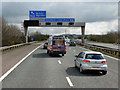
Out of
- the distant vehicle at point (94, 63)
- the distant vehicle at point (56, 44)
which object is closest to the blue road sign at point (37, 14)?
the distant vehicle at point (56, 44)

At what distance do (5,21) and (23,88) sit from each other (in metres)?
42.9

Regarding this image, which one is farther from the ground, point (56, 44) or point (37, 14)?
point (37, 14)

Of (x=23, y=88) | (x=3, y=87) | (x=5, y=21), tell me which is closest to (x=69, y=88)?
(x=23, y=88)

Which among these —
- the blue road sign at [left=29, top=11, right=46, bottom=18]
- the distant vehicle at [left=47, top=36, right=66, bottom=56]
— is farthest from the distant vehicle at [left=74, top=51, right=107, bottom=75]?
the blue road sign at [left=29, top=11, right=46, bottom=18]

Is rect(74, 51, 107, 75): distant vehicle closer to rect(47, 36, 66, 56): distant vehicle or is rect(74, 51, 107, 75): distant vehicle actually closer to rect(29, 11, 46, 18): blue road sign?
rect(47, 36, 66, 56): distant vehicle

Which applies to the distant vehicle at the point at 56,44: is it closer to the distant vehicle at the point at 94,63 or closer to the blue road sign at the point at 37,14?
the distant vehicle at the point at 94,63

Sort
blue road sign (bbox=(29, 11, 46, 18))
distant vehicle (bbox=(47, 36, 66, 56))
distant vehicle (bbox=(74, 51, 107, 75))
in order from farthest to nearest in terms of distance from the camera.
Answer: blue road sign (bbox=(29, 11, 46, 18)), distant vehicle (bbox=(47, 36, 66, 56)), distant vehicle (bbox=(74, 51, 107, 75))

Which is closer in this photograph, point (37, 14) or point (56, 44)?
point (56, 44)

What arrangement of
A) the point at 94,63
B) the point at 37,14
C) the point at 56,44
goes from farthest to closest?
the point at 37,14, the point at 56,44, the point at 94,63

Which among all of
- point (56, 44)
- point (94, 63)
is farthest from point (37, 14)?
point (94, 63)

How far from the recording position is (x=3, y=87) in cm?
816

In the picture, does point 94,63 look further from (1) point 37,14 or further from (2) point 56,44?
(1) point 37,14

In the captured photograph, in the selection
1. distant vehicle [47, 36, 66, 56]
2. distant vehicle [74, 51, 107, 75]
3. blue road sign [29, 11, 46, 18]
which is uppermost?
blue road sign [29, 11, 46, 18]

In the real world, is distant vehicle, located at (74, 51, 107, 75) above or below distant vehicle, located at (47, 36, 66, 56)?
below
